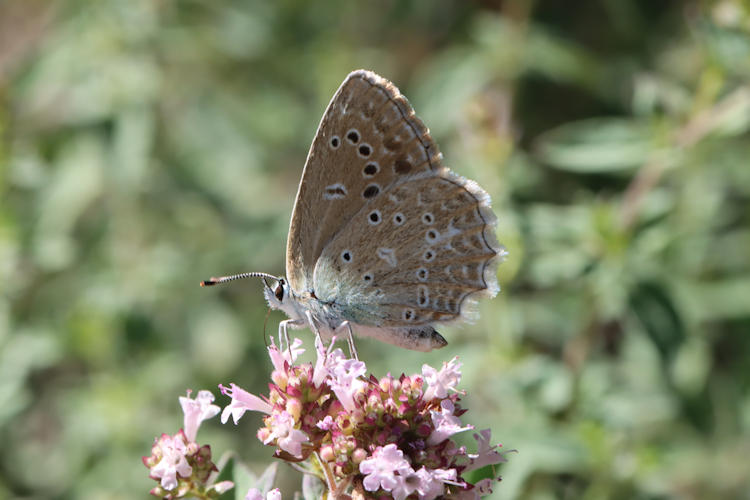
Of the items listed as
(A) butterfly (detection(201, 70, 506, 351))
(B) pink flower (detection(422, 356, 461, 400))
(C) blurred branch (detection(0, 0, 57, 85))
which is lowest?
(B) pink flower (detection(422, 356, 461, 400))

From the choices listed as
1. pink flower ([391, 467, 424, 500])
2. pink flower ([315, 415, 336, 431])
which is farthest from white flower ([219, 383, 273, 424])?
pink flower ([391, 467, 424, 500])

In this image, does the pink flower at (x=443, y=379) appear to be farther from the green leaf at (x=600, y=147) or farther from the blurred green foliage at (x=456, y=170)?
the green leaf at (x=600, y=147)

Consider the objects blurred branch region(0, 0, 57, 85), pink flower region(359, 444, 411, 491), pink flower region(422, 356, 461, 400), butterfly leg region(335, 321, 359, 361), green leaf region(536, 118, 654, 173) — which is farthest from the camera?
blurred branch region(0, 0, 57, 85)

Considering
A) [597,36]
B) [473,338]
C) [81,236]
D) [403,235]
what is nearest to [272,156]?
[81,236]

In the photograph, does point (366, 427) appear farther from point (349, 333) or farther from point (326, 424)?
point (349, 333)

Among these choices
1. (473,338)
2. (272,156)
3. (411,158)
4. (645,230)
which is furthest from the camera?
(272,156)

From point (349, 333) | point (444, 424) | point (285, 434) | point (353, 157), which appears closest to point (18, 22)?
point (353, 157)

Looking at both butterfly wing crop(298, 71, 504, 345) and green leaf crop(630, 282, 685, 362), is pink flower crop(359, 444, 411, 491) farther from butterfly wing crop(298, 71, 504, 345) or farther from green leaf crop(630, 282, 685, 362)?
green leaf crop(630, 282, 685, 362)

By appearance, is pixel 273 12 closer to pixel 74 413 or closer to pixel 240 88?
pixel 240 88
